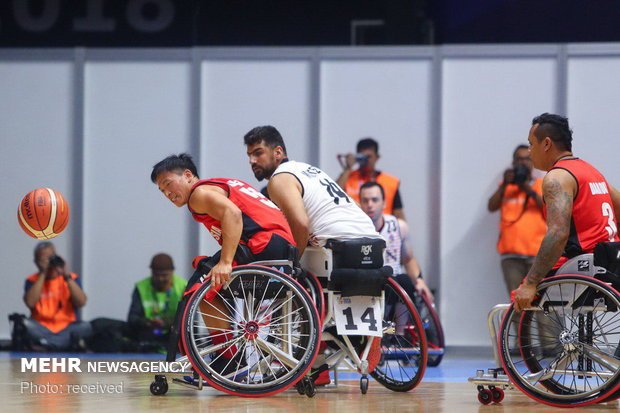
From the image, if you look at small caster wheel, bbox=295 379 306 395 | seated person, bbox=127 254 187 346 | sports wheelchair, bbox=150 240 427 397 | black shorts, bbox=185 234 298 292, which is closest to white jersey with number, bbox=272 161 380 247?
sports wheelchair, bbox=150 240 427 397

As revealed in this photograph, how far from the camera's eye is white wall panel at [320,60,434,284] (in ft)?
28.0

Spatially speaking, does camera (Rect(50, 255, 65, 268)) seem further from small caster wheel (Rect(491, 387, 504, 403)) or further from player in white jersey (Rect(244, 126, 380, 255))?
small caster wheel (Rect(491, 387, 504, 403))

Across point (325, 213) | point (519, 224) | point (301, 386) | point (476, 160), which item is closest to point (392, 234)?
point (519, 224)

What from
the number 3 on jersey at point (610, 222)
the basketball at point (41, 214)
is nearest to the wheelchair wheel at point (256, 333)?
the number 3 on jersey at point (610, 222)

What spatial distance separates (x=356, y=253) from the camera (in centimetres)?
495

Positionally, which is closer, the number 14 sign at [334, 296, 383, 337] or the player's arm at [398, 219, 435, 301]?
the number 14 sign at [334, 296, 383, 337]

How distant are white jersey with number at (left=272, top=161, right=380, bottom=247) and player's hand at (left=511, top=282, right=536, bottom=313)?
37.0 inches

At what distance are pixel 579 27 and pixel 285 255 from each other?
16.4 feet

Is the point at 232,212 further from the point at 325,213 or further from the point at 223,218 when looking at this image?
the point at 325,213

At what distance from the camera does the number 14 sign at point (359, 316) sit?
194 inches

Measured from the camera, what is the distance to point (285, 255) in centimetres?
495

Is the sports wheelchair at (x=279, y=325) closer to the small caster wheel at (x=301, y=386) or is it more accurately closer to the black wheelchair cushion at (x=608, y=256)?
the small caster wheel at (x=301, y=386)

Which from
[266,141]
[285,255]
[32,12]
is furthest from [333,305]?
[32,12]

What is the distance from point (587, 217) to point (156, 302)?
458 centimetres
